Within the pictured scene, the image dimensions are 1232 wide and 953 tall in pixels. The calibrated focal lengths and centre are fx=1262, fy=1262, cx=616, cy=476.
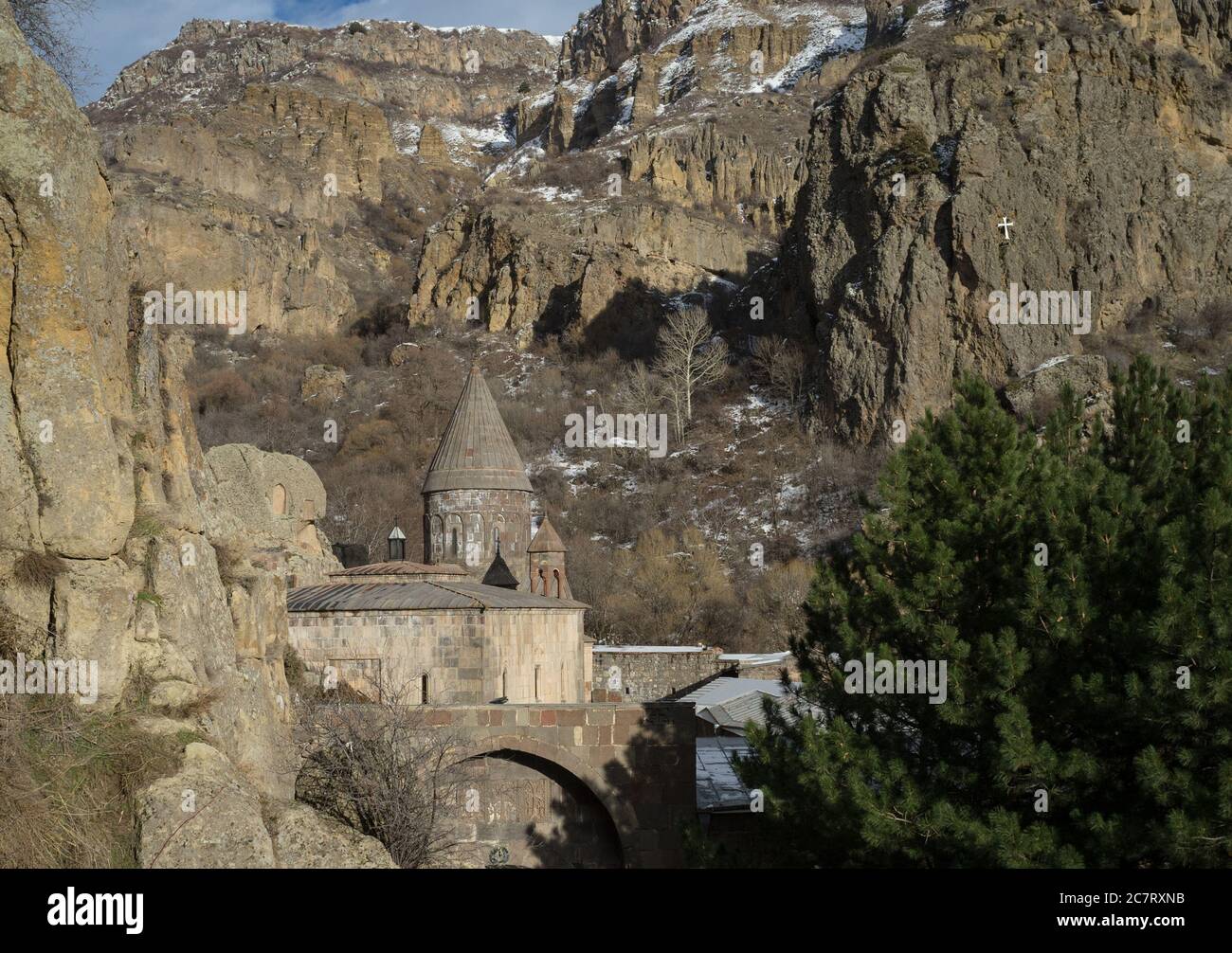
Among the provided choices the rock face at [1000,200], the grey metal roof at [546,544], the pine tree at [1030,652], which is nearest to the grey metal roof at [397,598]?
the pine tree at [1030,652]

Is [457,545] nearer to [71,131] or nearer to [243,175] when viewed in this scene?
[71,131]

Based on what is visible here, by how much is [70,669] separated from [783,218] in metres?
78.4

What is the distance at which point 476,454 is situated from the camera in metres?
28.8

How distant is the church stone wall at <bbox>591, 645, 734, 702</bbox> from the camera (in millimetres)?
31500

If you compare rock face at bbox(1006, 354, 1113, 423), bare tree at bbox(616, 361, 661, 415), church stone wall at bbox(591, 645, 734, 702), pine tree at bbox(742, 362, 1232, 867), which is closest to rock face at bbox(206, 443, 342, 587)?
pine tree at bbox(742, 362, 1232, 867)

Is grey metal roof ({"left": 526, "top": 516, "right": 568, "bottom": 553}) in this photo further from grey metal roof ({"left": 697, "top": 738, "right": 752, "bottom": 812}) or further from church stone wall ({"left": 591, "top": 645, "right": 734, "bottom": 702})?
grey metal roof ({"left": 697, "top": 738, "right": 752, "bottom": 812})

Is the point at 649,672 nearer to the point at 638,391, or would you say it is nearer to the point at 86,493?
the point at 86,493

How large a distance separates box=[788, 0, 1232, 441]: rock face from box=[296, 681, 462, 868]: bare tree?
33156 mm

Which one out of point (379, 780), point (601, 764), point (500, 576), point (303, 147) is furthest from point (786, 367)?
point (303, 147)

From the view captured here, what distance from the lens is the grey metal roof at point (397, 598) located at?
18.2 metres

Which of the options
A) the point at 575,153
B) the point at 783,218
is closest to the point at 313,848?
the point at 783,218

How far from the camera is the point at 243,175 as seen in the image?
87812 mm

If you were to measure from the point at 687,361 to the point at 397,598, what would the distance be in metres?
37.8

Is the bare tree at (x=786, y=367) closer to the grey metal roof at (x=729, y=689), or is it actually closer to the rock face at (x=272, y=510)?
the grey metal roof at (x=729, y=689)
